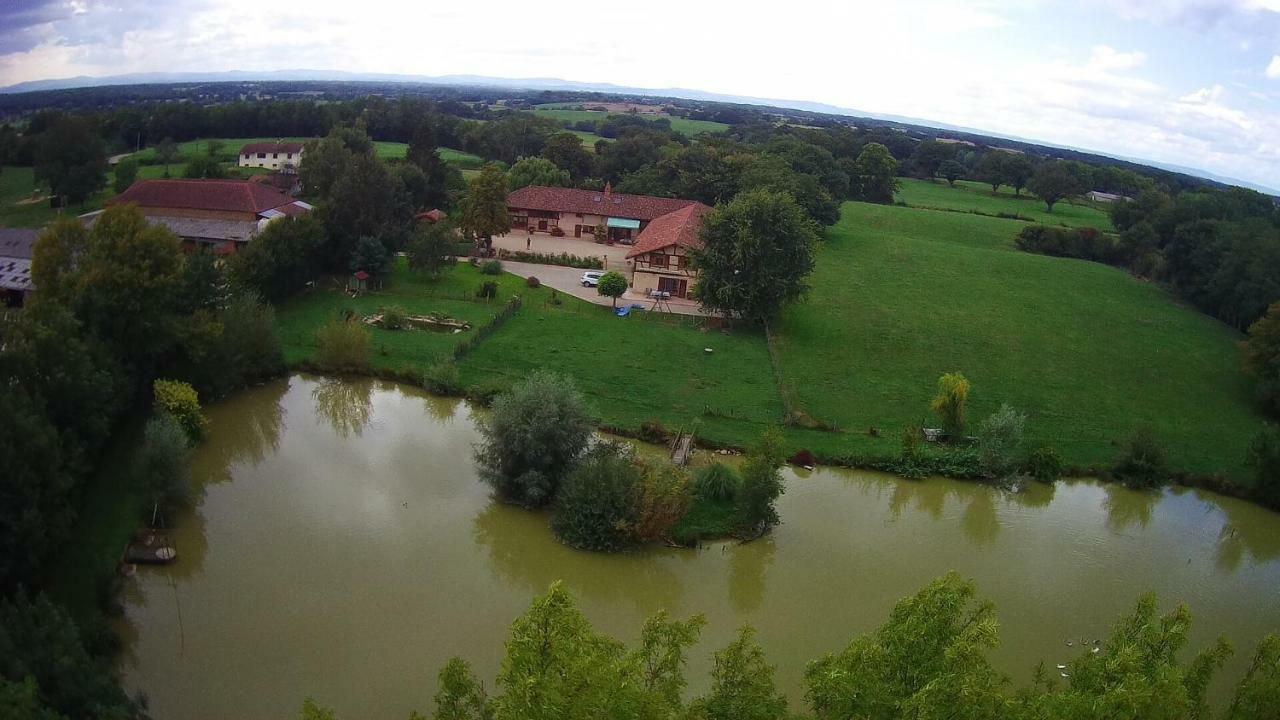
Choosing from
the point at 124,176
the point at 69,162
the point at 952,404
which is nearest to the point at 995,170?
the point at 952,404

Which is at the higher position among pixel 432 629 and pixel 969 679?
pixel 969 679

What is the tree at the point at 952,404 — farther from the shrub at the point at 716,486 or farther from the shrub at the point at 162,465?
the shrub at the point at 162,465

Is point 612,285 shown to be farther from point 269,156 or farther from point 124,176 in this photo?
point 269,156

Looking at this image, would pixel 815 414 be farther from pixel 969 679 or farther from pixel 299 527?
pixel 969 679

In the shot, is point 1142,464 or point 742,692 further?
point 1142,464

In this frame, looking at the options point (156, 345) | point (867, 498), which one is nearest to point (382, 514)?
point (156, 345)

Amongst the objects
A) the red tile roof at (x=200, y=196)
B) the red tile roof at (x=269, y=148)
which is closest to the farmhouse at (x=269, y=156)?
the red tile roof at (x=269, y=148)
